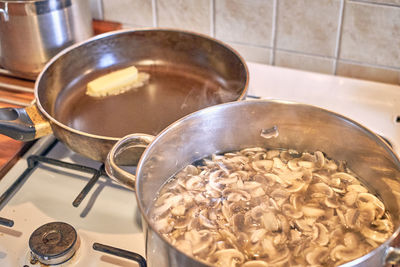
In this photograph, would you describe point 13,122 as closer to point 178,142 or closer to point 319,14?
point 178,142

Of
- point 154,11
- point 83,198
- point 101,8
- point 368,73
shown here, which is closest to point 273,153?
point 83,198

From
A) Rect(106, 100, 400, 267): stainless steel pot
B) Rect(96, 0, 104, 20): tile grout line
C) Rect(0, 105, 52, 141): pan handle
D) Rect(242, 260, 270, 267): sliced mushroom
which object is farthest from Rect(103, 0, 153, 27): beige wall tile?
Rect(242, 260, 270, 267): sliced mushroom

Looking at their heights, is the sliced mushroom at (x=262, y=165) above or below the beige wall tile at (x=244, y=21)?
below

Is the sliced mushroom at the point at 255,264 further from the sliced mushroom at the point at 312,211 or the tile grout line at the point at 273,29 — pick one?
the tile grout line at the point at 273,29

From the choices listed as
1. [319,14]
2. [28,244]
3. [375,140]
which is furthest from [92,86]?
[375,140]

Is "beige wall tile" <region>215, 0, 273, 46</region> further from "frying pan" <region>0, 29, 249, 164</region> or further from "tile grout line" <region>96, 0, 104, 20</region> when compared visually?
"tile grout line" <region>96, 0, 104, 20</region>

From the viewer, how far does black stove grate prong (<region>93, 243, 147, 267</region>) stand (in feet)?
2.41

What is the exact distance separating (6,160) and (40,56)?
0.29 m

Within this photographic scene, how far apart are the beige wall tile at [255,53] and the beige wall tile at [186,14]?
0.30 feet

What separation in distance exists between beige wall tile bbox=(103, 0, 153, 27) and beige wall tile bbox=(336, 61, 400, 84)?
498mm

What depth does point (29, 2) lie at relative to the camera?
3.29 ft

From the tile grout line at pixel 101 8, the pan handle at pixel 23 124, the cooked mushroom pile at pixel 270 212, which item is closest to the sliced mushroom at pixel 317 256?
the cooked mushroom pile at pixel 270 212

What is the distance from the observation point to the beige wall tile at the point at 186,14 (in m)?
1.16

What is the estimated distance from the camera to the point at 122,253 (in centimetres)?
74
